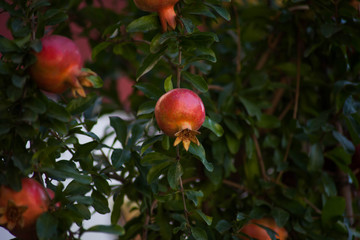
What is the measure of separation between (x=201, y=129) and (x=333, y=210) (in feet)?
1.01

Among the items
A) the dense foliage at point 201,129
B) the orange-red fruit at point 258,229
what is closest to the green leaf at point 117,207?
the dense foliage at point 201,129

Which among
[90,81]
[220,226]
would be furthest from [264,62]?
[90,81]

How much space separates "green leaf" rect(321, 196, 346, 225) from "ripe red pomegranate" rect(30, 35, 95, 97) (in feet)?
1.79

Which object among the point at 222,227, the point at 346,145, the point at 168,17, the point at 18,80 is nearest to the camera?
the point at 18,80

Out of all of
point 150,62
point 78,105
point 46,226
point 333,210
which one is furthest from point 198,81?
point 333,210

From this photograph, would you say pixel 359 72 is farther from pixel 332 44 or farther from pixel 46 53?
pixel 46 53

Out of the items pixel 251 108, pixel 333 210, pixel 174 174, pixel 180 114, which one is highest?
pixel 180 114

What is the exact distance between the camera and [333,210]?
2.45ft

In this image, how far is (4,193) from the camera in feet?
1.42

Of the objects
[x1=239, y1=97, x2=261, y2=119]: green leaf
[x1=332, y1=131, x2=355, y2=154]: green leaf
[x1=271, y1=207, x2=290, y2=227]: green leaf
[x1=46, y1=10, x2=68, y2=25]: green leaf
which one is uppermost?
[x1=46, y1=10, x2=68, y2=25]: green leaf

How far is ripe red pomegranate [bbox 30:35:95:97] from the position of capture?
0.43 meters

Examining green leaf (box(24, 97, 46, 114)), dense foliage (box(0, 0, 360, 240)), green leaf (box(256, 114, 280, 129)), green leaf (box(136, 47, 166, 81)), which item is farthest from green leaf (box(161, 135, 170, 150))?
green leaf (box(256, 114, 280, 129))

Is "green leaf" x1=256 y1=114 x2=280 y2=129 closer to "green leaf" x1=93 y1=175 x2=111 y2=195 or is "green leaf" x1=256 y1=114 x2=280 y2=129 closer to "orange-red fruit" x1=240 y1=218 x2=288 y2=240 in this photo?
"orange-red fruit" x1=240 y1=218 x2=288 y2=240

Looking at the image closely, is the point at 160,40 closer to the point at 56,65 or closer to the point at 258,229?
the point at 56,65
